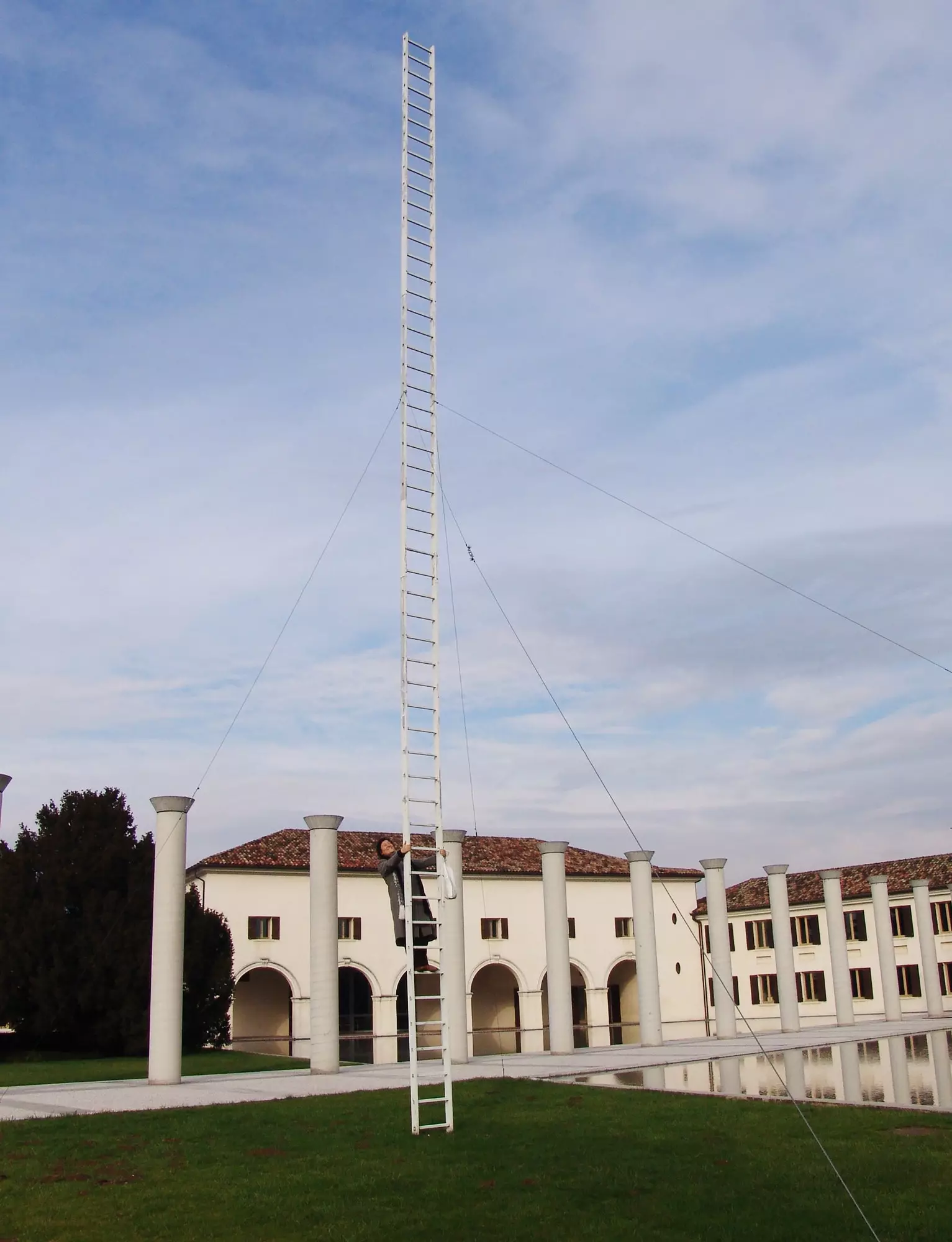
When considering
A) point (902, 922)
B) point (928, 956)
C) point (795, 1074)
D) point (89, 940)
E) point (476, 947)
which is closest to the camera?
point (795, 1074)

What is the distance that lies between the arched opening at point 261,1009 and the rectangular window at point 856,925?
25.7 meters

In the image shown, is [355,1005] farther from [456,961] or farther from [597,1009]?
A: [456,961]

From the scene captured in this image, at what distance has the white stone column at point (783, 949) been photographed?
35000 millimetres

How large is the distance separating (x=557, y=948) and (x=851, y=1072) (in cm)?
888

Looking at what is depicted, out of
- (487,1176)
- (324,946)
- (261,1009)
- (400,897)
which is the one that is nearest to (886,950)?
(261,1009)

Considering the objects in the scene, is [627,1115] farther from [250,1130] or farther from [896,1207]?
[896,1207]

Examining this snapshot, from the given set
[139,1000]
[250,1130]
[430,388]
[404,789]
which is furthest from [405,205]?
[139,1000]

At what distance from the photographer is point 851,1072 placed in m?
20.4

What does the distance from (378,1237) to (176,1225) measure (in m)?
1.73

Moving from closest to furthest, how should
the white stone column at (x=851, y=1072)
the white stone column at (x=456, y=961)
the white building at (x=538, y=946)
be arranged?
the white stone column at (x=851, y=1072)
the white stone column at (x=456, y=961)
the white building at (x=538, y=946)

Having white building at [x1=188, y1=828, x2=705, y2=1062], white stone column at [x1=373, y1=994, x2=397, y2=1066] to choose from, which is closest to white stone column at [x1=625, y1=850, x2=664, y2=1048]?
white building at [x1=188, y1=828, x2=705, y2=1062]

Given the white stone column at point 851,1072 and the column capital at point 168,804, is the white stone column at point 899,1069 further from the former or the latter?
the column capital at point 168,804

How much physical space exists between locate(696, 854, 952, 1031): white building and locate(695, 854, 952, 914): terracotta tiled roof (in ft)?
0.17

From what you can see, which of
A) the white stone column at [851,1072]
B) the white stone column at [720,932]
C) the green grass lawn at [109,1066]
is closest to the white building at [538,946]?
the white stone column at [720,932]
